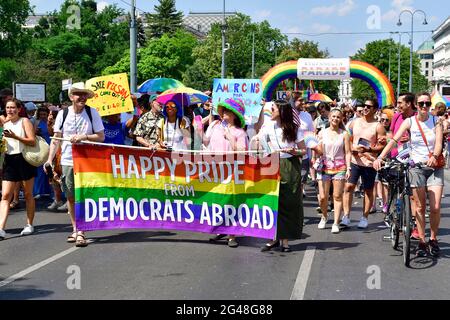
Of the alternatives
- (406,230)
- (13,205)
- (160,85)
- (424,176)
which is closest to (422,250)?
(406,230)

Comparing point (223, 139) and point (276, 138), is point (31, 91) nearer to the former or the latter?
point (223, 139)

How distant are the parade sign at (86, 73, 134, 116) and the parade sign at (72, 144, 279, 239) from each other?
6.90 feet

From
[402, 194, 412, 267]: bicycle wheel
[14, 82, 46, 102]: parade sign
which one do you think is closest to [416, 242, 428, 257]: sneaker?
[402, 194, 412, 267]: bicycle wheel

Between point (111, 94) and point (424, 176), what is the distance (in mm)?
4937

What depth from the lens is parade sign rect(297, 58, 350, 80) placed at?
2522 cm

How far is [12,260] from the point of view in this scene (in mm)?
7219

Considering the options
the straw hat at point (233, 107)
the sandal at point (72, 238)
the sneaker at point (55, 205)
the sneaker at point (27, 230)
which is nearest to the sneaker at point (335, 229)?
the straw hat at point (233, 107)

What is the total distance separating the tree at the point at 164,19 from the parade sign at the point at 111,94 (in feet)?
341

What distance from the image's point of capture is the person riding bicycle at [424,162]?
733 centimetres

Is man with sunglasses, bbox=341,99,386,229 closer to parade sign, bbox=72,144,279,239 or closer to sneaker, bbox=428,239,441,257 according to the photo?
sneaker, bbox=428,239,441,257

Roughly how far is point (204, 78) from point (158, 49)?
506 inches

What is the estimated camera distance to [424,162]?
737 centimetres
